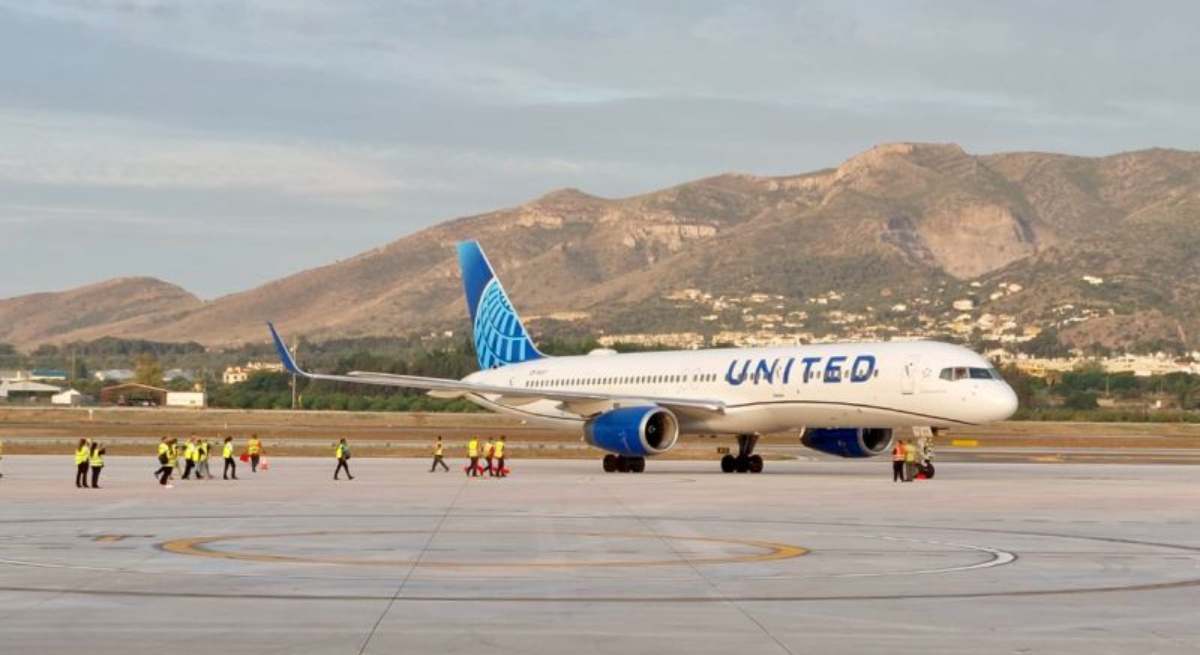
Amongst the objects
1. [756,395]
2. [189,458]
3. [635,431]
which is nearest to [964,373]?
[756,395]

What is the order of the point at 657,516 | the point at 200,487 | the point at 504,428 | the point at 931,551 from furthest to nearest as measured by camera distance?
the point at 504,428 → the point at 200,487 → the point at 657,516 → the point at 931,551

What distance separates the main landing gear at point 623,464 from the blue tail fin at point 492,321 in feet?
44.6

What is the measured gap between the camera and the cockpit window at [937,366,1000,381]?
50.6 metres

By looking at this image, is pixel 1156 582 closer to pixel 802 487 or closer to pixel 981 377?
pixel 802 487

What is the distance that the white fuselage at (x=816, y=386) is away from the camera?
5056cm

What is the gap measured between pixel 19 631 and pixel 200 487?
30.8 m

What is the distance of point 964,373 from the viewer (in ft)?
167

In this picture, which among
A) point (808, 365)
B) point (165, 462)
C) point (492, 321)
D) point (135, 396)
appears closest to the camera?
point (165, 462)

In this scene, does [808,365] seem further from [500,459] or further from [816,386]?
[500,459]

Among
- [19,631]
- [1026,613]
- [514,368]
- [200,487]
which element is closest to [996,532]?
[1026,613]

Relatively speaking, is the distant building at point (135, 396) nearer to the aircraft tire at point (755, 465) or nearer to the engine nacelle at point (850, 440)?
the aircraft tire at point (755, 465)

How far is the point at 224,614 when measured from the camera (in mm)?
18062

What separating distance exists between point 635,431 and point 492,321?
1917 centimetres

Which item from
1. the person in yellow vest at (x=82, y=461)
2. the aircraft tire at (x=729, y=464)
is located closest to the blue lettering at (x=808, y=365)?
the aircraft tire at (x=729, y=464)
